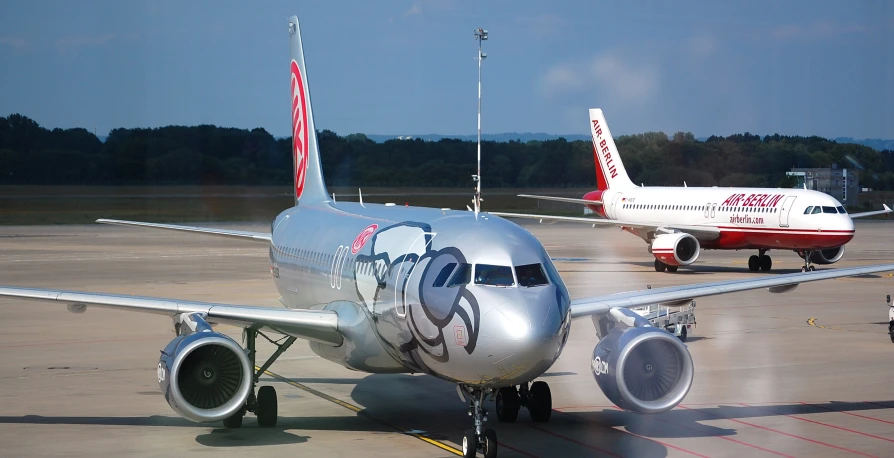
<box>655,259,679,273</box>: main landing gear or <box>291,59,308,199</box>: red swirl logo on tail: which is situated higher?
<box>291,59,308,199</box>: red swirl logo on tail

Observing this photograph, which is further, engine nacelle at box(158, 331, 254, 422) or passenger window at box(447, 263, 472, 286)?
engine nacelle at box(158, 331, 254, 422)

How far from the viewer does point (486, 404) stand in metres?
18.0

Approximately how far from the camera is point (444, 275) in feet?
45.4

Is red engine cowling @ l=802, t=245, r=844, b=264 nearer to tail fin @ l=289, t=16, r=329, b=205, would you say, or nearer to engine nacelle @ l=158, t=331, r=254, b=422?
tail fin @ l=289, t=16, r=329, b=205

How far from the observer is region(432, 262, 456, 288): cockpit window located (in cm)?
1377

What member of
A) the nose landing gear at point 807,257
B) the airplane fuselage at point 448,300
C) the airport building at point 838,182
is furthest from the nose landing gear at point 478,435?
the airport building at point 838,182

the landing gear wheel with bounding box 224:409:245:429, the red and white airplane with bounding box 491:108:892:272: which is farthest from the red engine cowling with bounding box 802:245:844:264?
the landing gear wheel with bounding box 224:409:245:429

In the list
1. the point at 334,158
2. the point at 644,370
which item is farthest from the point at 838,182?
the point at 644,370

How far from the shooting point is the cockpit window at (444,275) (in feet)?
45.2

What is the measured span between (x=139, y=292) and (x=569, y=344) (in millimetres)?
17366

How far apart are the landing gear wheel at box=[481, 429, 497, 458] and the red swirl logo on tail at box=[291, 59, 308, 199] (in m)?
14.4

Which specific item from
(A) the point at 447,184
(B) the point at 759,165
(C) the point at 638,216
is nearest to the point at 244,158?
(A) the point at 447,184

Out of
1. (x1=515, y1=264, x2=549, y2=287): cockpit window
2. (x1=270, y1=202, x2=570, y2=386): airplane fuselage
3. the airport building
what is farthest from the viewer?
the airport building

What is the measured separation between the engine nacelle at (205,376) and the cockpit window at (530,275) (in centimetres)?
395
